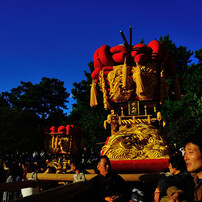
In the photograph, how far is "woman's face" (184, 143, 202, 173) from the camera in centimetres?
179

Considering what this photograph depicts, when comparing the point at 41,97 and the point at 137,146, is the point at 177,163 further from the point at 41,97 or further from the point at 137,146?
the point at 41,97

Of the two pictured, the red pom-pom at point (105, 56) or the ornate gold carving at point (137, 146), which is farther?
the red pom-pom at point (105, 56)

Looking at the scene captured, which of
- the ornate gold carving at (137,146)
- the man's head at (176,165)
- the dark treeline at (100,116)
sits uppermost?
the dark treeline at (100,116)

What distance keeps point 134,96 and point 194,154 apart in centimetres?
376

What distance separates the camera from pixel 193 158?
1.83 meters

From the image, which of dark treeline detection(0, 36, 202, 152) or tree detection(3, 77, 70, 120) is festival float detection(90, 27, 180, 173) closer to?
dark treeline detection(0, 36, 202, 152)

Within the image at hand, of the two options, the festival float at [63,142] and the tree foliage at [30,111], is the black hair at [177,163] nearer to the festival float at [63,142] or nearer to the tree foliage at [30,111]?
the festival float at [63,142]

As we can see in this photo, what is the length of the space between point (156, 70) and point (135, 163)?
224cm

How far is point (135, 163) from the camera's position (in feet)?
13.9

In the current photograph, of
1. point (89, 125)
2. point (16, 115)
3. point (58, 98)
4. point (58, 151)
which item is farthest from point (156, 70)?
point (58, 98)

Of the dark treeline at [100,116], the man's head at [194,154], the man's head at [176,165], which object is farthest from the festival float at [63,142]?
the man's head at [194,154]

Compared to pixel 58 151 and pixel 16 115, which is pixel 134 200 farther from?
pixel 16 115

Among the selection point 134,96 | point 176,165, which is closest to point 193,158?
point 176,165

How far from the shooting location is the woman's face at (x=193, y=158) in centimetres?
179
